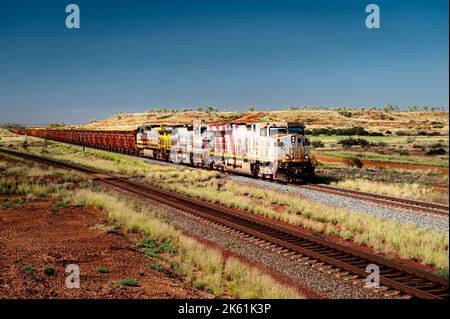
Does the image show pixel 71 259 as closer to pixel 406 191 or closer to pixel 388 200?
pixel 388 200

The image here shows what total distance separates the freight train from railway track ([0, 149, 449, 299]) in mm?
8208

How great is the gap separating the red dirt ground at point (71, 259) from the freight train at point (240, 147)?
13.4m

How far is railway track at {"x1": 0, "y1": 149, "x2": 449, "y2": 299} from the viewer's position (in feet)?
36.3

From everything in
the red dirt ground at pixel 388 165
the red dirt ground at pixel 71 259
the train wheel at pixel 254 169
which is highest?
the train wheel at pixel 254 169

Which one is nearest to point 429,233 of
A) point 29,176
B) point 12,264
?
point 12,264

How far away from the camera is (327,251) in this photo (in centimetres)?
1448

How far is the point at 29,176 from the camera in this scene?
3431 cm

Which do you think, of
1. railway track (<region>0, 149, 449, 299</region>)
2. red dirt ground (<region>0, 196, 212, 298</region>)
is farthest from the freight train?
red dirt ground (<region>0, 196, 212, 298</region>)

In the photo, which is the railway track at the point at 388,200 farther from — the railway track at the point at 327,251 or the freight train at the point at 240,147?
the railway track at the point at 327,251

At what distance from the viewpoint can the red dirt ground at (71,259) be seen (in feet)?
33.2

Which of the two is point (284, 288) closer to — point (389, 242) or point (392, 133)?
point (389, 242)

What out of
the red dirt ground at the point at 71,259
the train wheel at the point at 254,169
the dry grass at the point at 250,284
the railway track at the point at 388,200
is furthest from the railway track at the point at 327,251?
the train wheel at the point at 254,169

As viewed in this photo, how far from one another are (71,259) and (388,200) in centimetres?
1698
